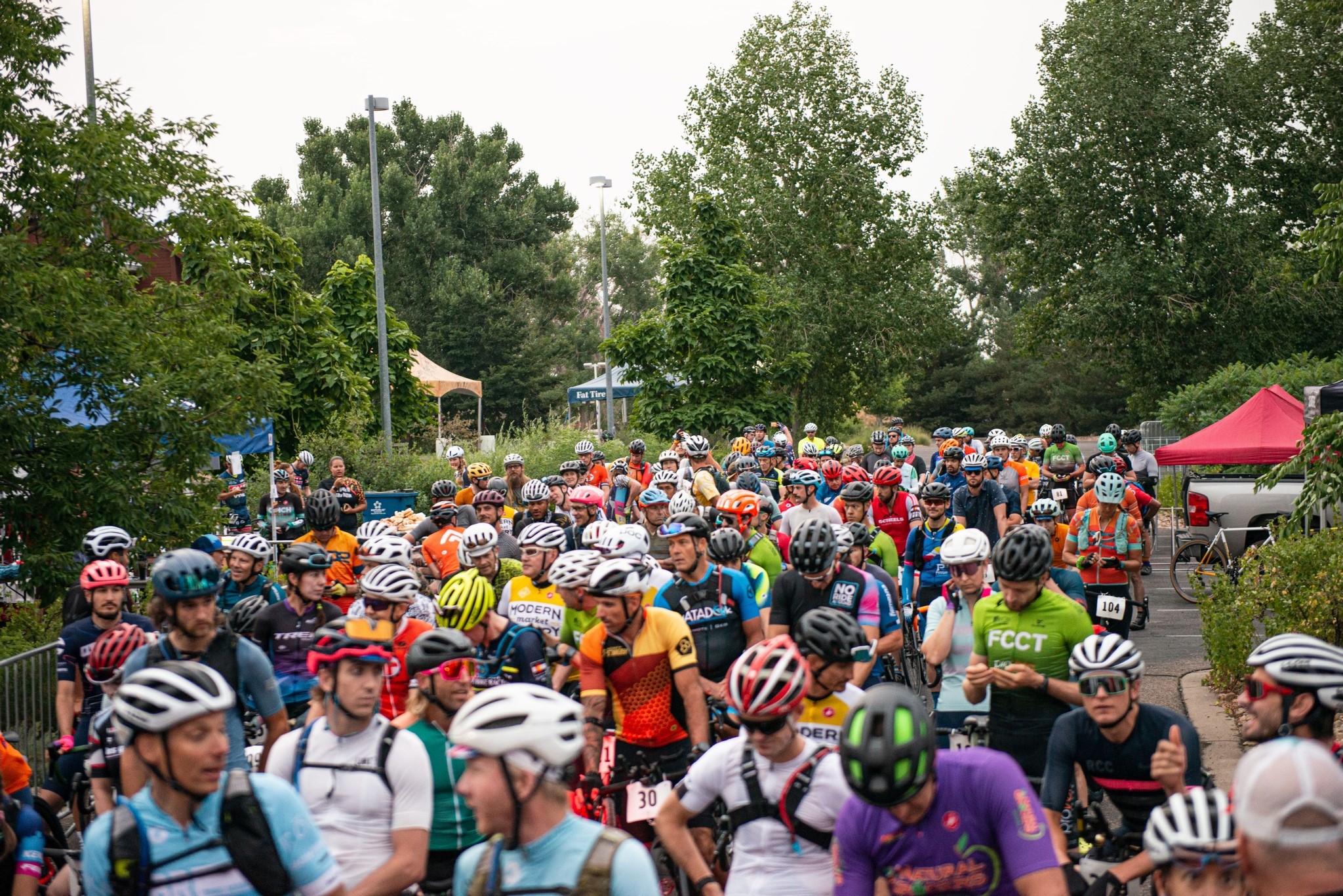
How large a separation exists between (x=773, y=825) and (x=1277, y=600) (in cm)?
787

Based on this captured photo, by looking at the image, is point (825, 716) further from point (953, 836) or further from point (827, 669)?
point (953, 836)

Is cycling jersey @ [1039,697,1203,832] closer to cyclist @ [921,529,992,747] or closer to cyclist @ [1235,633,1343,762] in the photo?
cyclist @ [1235,633,1343,762]

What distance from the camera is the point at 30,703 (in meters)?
9.91

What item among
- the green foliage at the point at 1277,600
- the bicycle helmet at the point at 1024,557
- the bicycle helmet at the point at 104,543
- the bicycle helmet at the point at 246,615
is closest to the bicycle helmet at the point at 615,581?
the bicycle helmet at the point at 1024,557

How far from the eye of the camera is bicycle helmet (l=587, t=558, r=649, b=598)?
629 cm

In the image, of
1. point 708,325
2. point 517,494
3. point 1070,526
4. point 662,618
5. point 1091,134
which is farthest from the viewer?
point 1091,134

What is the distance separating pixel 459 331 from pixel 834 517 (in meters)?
50.8

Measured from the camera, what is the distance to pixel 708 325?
91.8 feet

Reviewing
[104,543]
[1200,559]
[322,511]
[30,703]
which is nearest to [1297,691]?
[104,543]

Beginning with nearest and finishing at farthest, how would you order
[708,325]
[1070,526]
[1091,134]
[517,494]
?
[1070,526] < [517,494] < [708,325] < [1091,134]

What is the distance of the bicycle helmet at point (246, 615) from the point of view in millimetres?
7895

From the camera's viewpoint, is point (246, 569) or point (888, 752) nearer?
point (888, 752)

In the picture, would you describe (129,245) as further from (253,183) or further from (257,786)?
(253,183)

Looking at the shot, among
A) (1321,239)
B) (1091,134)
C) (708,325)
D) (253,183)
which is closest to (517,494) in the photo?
(1321,239)
